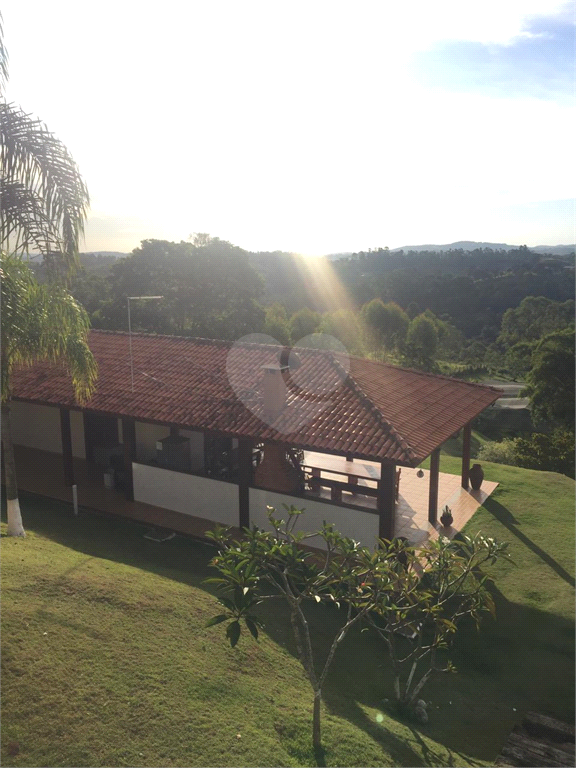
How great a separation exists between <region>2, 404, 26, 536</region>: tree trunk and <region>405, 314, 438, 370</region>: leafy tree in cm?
4816

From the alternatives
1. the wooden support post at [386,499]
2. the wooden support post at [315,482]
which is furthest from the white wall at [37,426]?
the wooden support post at [386,499]

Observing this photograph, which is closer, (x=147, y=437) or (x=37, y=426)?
(x=147, y=437)

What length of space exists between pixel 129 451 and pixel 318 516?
5417mm

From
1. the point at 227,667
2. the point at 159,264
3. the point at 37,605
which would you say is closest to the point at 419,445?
the point at 227,667

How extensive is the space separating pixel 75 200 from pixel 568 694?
37.0ft

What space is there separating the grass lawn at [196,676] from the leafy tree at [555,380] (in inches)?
1028

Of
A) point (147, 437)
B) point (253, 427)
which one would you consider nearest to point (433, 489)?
point (253, 427)

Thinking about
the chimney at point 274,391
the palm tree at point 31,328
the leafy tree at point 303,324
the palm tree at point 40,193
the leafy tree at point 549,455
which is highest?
the palm tree at point 40,193

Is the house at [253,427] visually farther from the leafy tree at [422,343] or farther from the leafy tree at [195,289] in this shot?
the leafy tree at [422,343]

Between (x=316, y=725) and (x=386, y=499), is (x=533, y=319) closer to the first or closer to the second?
(x=386, y=499)

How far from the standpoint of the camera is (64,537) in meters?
12.5

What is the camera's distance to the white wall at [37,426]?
1958cm

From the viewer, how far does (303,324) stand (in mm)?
58281

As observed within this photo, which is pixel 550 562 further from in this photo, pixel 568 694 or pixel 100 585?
pixel 100 585
